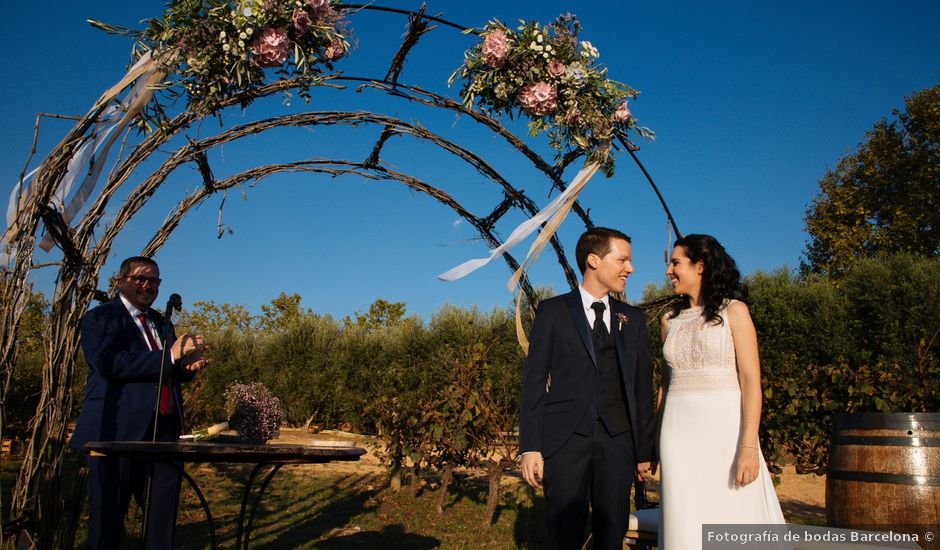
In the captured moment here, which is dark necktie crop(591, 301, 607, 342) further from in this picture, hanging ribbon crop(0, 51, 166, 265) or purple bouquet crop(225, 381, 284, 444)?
hanging ribbon crop(0, 51, 166, 265)

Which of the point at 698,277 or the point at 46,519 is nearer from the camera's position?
the point at 698,277

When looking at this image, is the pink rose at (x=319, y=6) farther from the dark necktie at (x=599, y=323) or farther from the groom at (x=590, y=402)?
the dark necktie at (x=599, y=323)

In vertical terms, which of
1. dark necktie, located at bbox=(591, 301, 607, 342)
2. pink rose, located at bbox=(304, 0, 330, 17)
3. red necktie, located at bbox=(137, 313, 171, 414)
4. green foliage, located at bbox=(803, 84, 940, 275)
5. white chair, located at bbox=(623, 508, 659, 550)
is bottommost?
white chair, located at bbox=(623, 508, 659, 550)

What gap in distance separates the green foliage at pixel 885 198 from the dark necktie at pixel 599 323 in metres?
14.4

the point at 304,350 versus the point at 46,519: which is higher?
the point at 304,350

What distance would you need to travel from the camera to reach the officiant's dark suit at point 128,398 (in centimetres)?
343

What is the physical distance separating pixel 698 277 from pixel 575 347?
67 cm

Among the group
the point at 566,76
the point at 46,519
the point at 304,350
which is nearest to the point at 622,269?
the point at 566,76

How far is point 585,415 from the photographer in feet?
9.09

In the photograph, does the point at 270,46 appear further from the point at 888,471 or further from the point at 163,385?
the point at 888,471

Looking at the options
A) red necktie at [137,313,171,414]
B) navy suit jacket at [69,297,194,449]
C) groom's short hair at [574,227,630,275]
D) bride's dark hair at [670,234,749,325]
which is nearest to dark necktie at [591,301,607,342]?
groom's short hair at [574,227,630,275]

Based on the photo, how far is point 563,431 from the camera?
9.07 ft

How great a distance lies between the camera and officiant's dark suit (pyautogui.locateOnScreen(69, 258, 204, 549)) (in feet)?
11.2

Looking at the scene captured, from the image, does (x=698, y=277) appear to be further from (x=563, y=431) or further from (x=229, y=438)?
(x=229, y=438)
